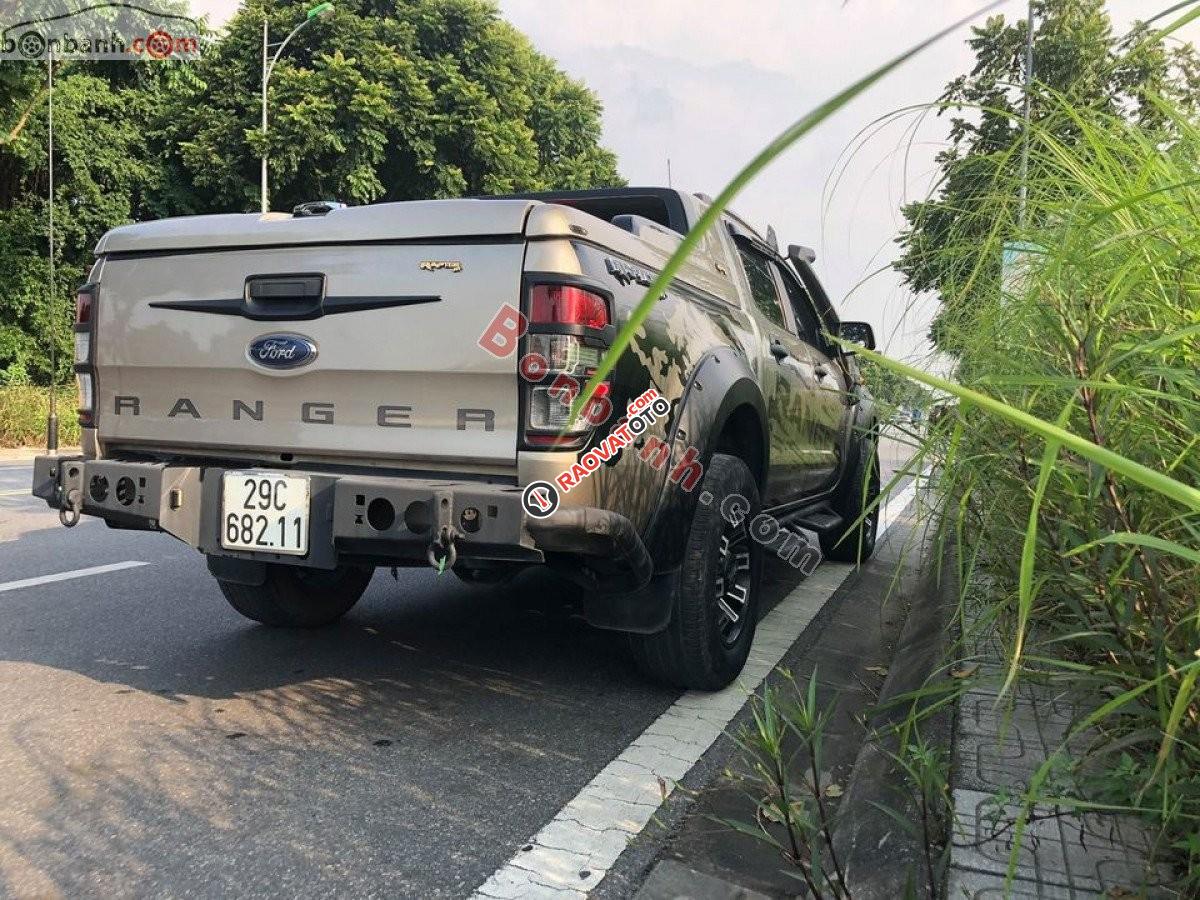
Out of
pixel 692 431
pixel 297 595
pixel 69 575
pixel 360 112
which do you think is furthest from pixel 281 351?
pixel 360 112

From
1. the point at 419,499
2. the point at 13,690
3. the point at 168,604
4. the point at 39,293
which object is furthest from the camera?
the point at 39,293

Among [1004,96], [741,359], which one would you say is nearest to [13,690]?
[741,359]

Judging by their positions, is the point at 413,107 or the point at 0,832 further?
the point at 413,107

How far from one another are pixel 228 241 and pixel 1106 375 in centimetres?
261

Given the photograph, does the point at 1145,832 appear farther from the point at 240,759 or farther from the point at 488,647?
the point at 488,647

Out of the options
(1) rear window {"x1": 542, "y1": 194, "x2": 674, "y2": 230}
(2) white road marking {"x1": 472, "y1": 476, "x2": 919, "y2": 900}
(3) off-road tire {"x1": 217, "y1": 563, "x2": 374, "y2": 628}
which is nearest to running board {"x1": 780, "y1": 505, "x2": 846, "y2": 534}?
(2) white road marking {"x1": 472, "y1": 476, "x2": 919, "y2": 900}

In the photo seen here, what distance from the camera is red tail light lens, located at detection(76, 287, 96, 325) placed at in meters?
3.31

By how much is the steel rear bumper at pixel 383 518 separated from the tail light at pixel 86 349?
25 centimetres

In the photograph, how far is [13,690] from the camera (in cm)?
338

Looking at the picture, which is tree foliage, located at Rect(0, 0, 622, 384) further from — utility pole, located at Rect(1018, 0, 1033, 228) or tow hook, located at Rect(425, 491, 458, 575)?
utility pole, located at Rect(1018, 0, 1033, 228)

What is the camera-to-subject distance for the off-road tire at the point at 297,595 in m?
4.01

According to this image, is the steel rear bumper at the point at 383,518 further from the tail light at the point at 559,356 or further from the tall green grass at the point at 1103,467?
the tall green grass at the point at 1103,467

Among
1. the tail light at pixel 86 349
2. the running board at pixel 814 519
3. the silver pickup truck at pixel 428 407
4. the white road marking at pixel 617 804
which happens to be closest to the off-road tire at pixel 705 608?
the silver pickup truck at pixel 428 407

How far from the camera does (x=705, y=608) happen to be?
128 inches
